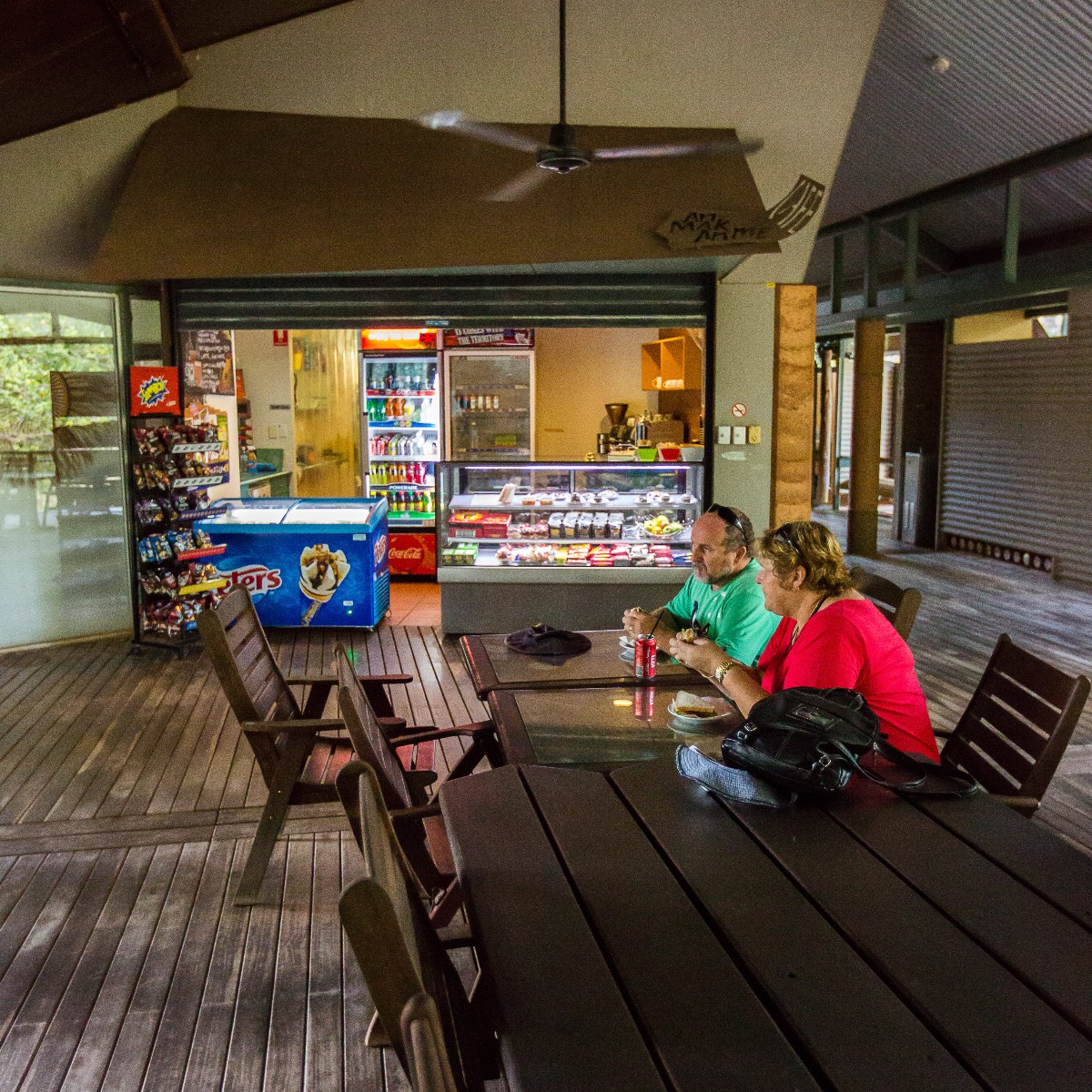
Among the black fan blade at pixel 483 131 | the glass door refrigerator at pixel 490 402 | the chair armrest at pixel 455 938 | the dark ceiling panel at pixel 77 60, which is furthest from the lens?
the glass door refrigerator at pixel 490 402

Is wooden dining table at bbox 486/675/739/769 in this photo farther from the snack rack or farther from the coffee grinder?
the coffee grinder

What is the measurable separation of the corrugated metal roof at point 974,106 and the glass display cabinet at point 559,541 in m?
3.70

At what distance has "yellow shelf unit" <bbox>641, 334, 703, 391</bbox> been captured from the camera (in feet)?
33.3

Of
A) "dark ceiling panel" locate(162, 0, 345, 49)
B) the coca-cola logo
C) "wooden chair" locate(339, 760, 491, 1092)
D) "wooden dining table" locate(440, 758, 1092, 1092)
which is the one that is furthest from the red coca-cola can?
the coca-cola logo

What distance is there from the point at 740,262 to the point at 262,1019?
18.9 feet

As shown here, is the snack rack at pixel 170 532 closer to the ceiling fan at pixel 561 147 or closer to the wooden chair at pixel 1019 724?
the ceiling fan at pixel 561 147

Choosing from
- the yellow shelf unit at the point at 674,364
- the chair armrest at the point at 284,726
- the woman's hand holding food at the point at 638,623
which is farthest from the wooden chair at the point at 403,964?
the yellow shelf unit at the point at 674,364

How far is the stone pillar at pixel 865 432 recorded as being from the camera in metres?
11.5

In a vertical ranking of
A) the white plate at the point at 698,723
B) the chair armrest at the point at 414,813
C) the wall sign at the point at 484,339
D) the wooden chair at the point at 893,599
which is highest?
the wall sign at the point at 484,339

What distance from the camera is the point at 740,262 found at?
7094 millimetres

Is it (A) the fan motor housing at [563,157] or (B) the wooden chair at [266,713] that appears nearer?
(B) the wooden chair at [266,713]

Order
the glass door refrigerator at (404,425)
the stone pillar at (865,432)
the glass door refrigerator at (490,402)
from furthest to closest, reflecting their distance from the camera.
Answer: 1. the stone pillar at (865,432)
2. the glass door refrigerator at (490,402)
3. the glass door refrigerator at (404,425)

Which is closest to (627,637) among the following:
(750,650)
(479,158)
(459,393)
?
(750,650)

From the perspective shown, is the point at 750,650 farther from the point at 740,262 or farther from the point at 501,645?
the point at 740,262
